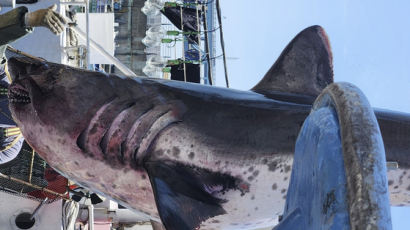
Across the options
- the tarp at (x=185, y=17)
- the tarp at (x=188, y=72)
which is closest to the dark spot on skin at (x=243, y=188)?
the tarp at (x=188, y=72)

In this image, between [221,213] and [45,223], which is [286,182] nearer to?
[221,213]

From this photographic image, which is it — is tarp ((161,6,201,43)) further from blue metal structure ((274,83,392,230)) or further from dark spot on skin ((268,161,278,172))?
blue metal structure ((274,83,392,230))

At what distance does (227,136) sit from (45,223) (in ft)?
17.4

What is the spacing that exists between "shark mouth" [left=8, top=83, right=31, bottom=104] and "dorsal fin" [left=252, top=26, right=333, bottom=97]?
1.47 metres

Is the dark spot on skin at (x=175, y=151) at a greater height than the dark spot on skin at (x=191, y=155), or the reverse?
the dark spot on skin at (x=175, y=151)

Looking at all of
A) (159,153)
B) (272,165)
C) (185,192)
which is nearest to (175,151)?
(159,153)

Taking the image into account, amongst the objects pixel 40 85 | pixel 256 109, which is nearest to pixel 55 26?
pixel 40 85

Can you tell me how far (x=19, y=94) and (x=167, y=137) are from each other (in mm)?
925

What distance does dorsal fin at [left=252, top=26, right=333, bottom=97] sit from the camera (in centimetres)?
346

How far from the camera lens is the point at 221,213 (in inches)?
109

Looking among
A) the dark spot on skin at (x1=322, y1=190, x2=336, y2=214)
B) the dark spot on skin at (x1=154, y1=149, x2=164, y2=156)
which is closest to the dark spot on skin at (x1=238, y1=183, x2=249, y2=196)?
the dark spot on skin at (x1=154, y1=149, x2=164, y2=156)

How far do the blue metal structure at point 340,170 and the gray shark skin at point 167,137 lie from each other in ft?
4.00

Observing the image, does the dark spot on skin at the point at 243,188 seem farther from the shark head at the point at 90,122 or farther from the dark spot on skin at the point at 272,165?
Result: the shark head at the point at 90,122

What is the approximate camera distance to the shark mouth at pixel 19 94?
2.96 meters
